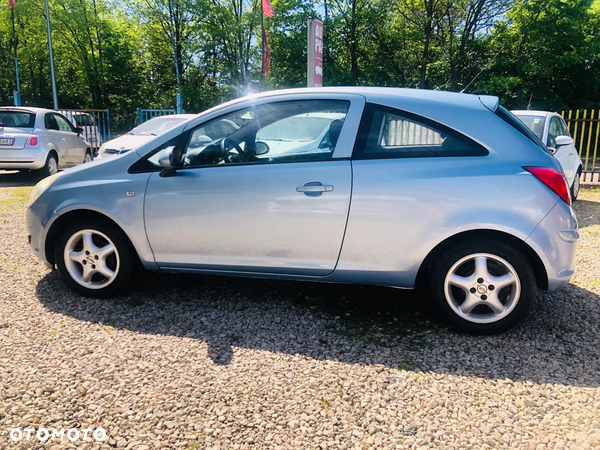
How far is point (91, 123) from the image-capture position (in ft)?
58.6

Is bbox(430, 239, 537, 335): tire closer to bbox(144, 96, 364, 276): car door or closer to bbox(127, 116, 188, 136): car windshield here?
bbox(144, 96, 364, 276): car door

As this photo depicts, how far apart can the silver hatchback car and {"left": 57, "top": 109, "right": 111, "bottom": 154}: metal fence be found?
13704mm

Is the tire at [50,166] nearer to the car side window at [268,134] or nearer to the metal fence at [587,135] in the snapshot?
the car side window at [268,134]

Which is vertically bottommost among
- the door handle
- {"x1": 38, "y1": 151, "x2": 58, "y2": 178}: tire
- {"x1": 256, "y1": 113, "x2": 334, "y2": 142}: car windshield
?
{"x1": 38, "y1": 151, "x2": 58, "y2": 178}: tire

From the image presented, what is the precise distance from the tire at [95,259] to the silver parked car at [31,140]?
848 centimetres

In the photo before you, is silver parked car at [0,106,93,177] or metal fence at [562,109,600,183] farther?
metal fence at [562,109,600,183]

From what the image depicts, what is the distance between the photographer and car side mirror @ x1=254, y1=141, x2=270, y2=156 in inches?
150

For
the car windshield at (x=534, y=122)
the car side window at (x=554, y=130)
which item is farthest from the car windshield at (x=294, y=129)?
the car side window at (x=554, y=130)

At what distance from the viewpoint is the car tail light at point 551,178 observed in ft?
10.9

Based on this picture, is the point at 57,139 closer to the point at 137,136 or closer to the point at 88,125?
the point at 137,136

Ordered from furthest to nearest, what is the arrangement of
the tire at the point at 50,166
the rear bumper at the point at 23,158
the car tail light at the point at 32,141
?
the tire at the point at 50,166
the car tail light at the point at 32,141
the rear bumper at the point at 23,158

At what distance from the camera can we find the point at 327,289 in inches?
177

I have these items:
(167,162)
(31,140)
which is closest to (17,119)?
(31,140)

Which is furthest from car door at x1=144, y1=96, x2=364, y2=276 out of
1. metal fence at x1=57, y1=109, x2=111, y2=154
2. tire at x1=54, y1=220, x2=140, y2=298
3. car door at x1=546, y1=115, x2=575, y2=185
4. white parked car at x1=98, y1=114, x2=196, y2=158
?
metal fence at x1=57, y1=109, x2=111, y2=154
